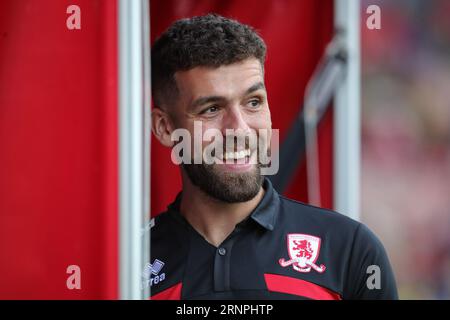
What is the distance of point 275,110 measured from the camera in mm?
1619

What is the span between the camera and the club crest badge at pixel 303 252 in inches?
52.6

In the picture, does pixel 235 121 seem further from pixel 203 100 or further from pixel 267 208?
pixel 267 208

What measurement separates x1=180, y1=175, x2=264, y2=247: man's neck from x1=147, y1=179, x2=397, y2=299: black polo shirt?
1 centimetres

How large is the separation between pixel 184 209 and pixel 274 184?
0.24 m

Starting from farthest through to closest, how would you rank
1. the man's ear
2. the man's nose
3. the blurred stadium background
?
the blurred stadium background
the man's ear
the man's nose

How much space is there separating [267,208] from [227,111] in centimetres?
25

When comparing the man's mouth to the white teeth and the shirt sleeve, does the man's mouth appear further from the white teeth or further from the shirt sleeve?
the shirt sleeve

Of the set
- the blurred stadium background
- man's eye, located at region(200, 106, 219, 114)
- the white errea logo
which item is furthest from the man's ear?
the blurred stadium background

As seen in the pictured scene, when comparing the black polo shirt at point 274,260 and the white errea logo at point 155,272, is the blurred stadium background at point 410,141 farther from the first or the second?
the white errea logo at point 155,272

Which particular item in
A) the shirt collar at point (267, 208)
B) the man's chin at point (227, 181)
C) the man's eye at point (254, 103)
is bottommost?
the shirt collar at point (267, 208)

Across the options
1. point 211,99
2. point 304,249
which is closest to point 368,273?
point 304,249

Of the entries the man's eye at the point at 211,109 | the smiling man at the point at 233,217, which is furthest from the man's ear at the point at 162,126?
the man's eye at the point at 211,109

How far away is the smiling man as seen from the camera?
4.28ft
